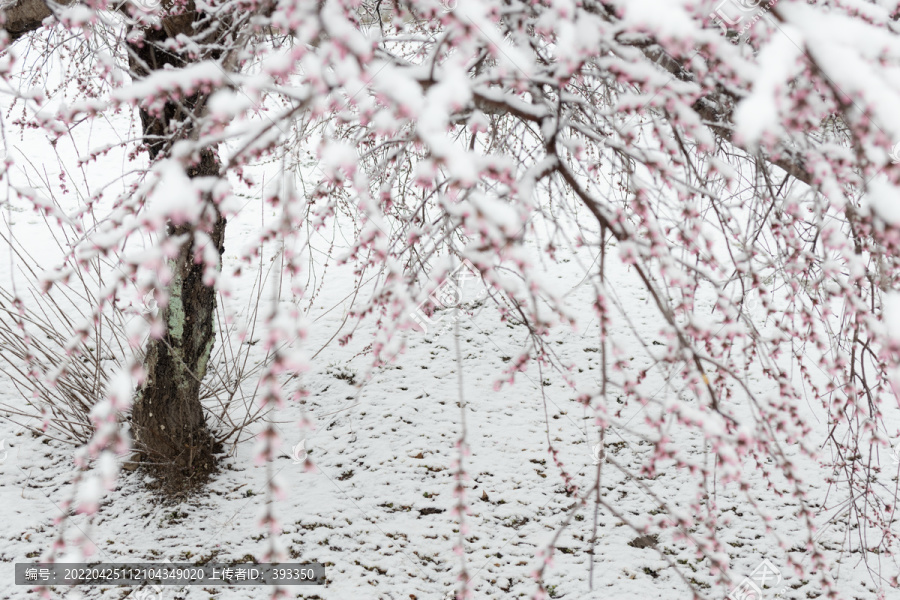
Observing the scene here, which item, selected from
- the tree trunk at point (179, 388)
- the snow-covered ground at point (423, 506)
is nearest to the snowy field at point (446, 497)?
the snow-covered ground at point (423, 506)

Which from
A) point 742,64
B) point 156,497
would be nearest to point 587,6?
point 742,64

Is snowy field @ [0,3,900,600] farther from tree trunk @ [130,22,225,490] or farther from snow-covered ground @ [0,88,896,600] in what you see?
tree trunk @ [130,22,225,490]

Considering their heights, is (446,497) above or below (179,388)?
below

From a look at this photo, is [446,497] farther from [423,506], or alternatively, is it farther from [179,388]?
[179,388]

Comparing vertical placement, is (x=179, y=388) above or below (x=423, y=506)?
above

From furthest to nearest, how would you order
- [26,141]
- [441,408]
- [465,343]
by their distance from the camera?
[26,141]
[465,343]
[441,408]

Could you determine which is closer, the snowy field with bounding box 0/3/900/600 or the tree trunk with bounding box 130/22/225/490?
the snowy field with bounding box 0/3/900/600

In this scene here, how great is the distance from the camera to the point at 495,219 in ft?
2.91

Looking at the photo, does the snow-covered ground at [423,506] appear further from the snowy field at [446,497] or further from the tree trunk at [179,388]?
the tree trunk at [179,388]

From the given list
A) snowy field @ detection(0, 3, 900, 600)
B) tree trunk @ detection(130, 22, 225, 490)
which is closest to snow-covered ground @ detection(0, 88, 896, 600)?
snowy field @ detection(0, 3, 900, 600)

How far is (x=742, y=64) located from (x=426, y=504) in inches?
99.6

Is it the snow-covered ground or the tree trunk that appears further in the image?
the tree trunk

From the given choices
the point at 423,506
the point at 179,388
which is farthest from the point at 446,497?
the point at 179,388

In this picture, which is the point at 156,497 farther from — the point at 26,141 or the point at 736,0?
the point at 26,141
